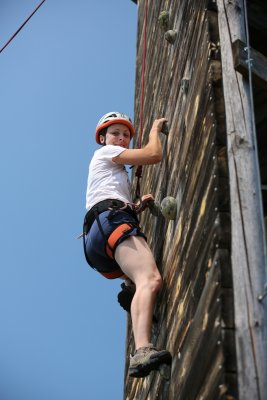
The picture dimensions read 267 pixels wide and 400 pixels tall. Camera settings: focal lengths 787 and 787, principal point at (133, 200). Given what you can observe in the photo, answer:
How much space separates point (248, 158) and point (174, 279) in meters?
0.78

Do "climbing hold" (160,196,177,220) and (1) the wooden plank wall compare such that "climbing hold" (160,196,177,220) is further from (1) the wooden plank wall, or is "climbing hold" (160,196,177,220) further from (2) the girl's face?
(2) the girl's face

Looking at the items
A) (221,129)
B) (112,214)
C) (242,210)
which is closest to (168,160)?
(112,214)

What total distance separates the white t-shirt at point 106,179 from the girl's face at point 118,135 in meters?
0.17

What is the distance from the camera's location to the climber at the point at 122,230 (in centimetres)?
308

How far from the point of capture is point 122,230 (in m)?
3.41

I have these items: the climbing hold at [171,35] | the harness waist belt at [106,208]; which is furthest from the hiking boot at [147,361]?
the climbing hold at [171,35]

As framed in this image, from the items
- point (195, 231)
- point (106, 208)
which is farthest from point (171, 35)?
point (195, 231)

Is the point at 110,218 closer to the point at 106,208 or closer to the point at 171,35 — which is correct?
the point at 106,208

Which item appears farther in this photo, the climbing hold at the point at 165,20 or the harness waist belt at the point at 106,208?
the climbing hold at the point at 165,20

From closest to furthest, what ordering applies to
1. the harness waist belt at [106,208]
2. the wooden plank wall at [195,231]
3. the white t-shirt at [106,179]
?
the wooden plank wall at [195,231] < the harness waist belt at [106,208] < the white t-shirt at [106,179]

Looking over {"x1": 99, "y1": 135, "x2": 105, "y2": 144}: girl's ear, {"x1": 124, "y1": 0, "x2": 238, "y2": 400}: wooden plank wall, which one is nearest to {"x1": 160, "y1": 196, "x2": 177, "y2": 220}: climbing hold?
{"x1": 124, "y1": 0, "x2": 238, "y2": 400}: wooden plank wall

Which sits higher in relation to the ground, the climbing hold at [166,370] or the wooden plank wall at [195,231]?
the wooden plank wall at [195,231]

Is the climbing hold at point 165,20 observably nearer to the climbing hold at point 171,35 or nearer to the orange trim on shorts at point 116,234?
the climbing hold at point 171,35

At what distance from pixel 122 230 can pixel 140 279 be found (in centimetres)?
26
